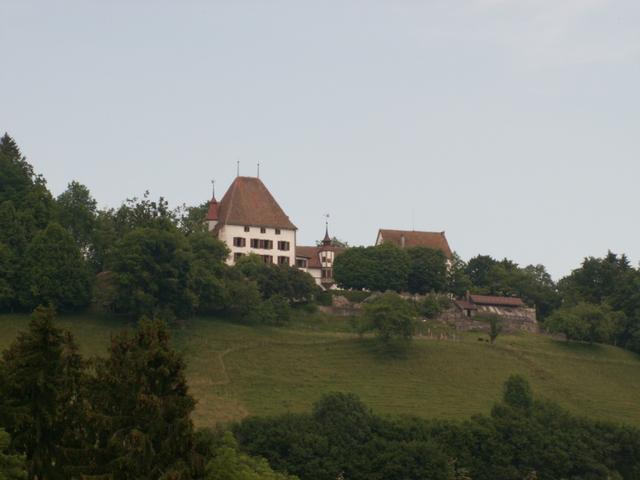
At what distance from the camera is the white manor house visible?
12650cm

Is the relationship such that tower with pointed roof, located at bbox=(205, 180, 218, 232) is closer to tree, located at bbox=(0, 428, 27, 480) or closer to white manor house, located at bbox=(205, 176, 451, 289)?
white manor house, located at bbox=(205, 176, 451, 289)

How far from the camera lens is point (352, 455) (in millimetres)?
80812

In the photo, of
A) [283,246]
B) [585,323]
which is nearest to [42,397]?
[585,323]

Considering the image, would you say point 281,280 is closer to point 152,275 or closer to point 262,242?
point 262,242

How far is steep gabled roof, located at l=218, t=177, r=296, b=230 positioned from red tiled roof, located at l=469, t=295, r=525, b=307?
19.1 m

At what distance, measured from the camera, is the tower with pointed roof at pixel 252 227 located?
415ft

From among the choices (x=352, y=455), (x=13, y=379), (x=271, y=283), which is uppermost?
(x=271, y=283)

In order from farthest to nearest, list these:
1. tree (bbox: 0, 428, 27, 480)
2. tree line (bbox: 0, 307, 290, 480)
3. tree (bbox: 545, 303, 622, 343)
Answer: tree (bbox: 545, 303, 622, 343), tree line (bbox: 0, 307, 290, 480), tree (bbox: 0, 428, 27, 480)

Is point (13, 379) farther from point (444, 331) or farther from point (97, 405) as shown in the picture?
point (444, 331)

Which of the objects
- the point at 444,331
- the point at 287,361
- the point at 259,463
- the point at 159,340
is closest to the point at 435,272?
the point at 444,331

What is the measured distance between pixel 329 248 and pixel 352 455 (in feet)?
195

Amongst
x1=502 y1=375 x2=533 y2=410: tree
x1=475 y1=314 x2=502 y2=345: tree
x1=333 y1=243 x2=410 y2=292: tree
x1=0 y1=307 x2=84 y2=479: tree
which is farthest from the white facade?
x1=0 y1=307 x2=84 y2=479: tree

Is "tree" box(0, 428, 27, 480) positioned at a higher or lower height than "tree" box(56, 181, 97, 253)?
lower

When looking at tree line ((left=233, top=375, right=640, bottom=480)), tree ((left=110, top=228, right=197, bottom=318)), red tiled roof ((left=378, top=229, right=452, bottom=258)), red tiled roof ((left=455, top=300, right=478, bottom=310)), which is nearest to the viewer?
tree line ((left=233, top=375, right=640, bottom=480))
